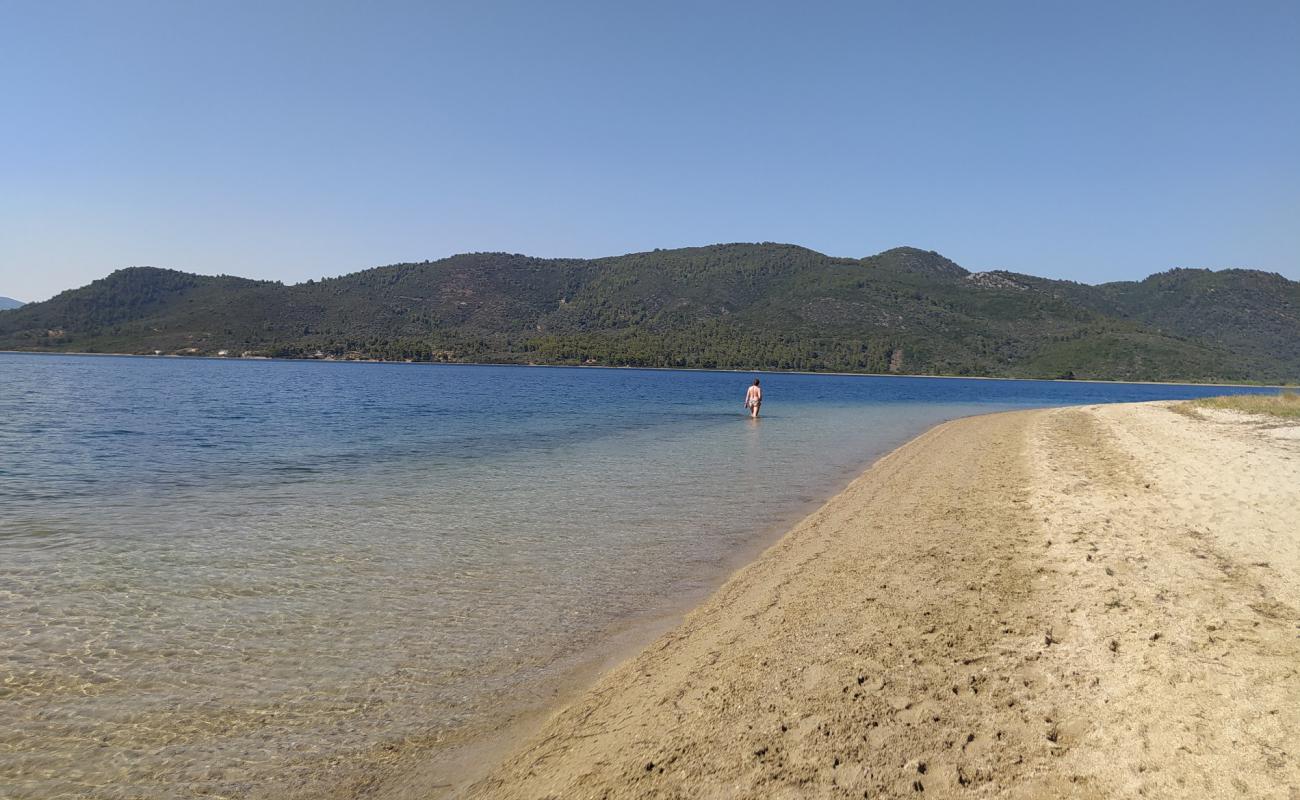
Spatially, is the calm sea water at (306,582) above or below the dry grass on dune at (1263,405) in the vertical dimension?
below

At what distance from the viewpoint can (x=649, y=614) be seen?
792cm

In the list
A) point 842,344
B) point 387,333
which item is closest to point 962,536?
point 842,344

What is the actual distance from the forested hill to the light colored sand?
147585mm

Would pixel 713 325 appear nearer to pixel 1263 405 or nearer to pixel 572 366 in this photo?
pixel 572 366

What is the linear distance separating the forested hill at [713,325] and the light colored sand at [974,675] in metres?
148

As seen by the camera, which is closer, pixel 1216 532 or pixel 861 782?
pixel 861 782

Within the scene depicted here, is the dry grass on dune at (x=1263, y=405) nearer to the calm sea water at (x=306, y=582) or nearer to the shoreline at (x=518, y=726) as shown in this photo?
the calm sea water at (x=306, y=582)

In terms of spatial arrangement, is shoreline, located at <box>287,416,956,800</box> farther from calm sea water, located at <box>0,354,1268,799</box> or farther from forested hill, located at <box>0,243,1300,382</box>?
forested hill, located at <box>0,243,1300,382</box>

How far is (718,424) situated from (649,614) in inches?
1039

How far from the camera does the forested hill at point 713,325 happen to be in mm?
153500

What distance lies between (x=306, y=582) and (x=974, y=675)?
7374 mm

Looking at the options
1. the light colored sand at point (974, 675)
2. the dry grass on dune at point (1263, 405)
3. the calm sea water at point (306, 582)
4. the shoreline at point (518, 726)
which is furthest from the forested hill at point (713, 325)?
the shoreline at point (518, 726)

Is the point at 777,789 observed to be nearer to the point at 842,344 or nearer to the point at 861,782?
the point at 861,782

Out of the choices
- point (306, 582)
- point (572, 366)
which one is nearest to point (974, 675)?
point (306, 582)
